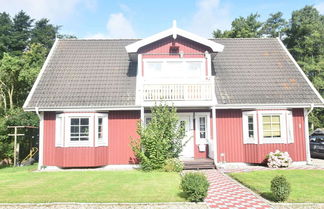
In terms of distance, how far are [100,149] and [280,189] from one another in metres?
9.17

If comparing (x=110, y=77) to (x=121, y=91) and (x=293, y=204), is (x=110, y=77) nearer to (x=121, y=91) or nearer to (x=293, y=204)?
(x=121, y=91)

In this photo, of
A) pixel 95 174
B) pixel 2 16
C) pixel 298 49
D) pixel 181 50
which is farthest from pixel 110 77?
pixel 2 16

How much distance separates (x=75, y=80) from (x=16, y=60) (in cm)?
1057

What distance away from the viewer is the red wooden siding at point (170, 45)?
15.6 m

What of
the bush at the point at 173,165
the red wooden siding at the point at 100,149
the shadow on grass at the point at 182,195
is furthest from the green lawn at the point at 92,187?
the red wooden siding at the point at 100,149

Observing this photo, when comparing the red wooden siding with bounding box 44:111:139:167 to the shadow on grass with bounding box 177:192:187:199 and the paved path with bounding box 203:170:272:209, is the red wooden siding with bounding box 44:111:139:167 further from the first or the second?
the shadow on grass with bounding box 177:192:187:199

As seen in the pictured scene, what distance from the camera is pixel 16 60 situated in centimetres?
2311

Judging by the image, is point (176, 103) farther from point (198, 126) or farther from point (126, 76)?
point (126, 76)

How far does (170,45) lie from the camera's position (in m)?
15.7

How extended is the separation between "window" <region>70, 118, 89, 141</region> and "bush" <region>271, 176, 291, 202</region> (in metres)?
9.42

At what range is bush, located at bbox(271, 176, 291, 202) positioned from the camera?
24.9ft

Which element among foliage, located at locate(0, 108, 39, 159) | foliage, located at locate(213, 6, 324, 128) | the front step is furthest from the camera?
foliage, located at locate(213, 6, 324, 128)

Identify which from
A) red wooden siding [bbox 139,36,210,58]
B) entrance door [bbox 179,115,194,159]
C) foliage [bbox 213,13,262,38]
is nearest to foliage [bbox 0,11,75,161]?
red wooden siding [bbox 139,36,210,58]

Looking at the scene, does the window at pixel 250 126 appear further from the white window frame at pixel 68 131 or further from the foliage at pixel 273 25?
the foliage at pixel 273 25
